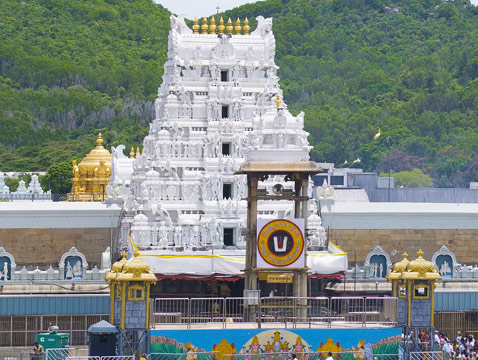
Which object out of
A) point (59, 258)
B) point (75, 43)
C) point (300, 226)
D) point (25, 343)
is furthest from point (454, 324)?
point (75, 43)

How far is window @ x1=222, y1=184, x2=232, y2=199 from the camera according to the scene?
237ft

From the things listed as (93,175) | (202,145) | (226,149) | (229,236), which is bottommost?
(229,236)

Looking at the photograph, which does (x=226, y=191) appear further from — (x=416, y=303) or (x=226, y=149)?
(x=416, y=303)

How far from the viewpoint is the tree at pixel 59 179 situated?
134 metres

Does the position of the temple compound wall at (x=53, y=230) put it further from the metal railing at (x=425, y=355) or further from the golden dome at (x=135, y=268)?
the metal railing at (x=425, y=355)

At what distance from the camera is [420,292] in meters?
52.2

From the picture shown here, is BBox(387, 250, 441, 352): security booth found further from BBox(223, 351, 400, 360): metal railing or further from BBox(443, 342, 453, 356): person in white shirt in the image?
BBox(443, 342, 453, 356): person in white shirt

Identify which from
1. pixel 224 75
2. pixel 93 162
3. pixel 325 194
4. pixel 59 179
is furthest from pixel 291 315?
pixel 59 179

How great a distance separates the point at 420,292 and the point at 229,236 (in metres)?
19.7

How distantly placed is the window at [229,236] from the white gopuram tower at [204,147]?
0.04 metres

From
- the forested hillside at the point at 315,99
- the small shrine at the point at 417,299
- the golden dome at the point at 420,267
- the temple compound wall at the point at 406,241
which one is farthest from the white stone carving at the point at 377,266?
the forested hillside at the point at 315,99

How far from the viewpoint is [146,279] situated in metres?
50.6

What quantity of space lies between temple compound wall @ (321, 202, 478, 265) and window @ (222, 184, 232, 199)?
26.0ft

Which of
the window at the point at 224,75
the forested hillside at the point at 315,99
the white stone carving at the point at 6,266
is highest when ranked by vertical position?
the forested hillside at the point at 315,99
